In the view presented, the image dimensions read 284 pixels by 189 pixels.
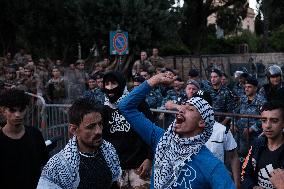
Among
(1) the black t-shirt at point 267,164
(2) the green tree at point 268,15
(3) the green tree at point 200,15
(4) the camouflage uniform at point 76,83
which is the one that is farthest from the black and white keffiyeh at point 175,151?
(2) the green tree at point 268,15

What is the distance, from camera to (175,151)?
3.33m

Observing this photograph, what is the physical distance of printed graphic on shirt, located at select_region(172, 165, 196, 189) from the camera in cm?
319

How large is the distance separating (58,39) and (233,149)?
20.1m

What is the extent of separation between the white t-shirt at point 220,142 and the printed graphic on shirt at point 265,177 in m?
1.13

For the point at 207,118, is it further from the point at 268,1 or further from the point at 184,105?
the point at 268,1

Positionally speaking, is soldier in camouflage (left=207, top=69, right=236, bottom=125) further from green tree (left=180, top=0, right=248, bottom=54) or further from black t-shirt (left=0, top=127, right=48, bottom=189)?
green tree (left=180, top=0, right=248, bottom=54)

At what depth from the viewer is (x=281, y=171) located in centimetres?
337

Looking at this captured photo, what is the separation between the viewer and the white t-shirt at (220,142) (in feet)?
16.6

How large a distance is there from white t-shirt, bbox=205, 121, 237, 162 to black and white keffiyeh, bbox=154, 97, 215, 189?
172 centimetres

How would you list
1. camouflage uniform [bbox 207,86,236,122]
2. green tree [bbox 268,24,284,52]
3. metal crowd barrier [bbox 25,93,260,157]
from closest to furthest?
camouflage uniform [bbox 207,86,236,122], metal crowd barrier [bbox 25,93,260,157], green tree [bbox 268,24,284,52]

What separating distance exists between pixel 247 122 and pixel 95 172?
3589 millimetres

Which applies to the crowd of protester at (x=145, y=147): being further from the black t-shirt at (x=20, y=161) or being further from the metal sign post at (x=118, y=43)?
the metal sign post at (x=118, y=43)

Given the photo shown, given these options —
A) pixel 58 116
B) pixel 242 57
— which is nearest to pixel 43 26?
pixel 242 57

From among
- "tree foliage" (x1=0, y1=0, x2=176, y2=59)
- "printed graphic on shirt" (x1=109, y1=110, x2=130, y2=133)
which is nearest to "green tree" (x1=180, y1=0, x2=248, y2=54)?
"tree foliage" (x1=0, y1=0, x2=176, y2=59)
